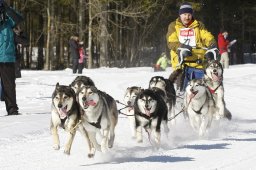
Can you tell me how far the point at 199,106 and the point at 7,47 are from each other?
3.40 m

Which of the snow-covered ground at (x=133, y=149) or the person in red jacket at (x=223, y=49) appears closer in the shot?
Answer: the snow-covered ground at (x=133, y=149)

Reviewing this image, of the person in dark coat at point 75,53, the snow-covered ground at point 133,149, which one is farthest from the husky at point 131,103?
the person in dark coat at point 75,53

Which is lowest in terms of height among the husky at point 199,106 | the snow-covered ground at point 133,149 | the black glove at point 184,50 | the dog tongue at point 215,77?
the snow-covered ground at point 133,149

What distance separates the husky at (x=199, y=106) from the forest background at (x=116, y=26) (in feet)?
74.2

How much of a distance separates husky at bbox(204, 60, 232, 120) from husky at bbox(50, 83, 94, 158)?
309 centimetres

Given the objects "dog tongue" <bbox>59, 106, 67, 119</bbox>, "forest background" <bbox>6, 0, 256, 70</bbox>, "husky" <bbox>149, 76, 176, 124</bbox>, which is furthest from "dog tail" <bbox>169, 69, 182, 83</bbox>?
"forest background" <bbox>6, 0, 256, 70</bbox>

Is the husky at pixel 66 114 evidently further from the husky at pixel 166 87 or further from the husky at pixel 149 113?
the husky at pixel 166 87

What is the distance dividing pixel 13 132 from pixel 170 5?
101ft

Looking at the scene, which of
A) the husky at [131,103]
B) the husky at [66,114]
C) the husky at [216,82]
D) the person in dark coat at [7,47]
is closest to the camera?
the husky at [66,114]

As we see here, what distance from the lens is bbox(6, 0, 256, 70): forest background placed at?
32.0 meters

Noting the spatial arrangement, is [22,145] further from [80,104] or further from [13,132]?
[80,104]

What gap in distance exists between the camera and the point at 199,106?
8.05 m

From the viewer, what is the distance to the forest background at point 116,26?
31969 millimetres

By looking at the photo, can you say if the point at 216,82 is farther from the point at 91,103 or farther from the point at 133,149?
the point at 91,103
